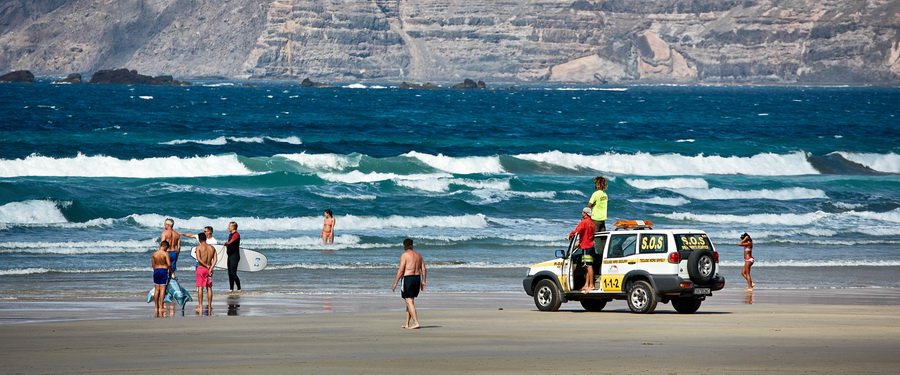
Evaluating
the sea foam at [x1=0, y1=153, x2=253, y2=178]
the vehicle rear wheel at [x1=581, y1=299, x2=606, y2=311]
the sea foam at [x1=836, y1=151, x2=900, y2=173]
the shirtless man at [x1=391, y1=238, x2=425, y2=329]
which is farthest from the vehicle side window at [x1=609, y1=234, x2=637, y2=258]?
the sea foam at [x1=836, y1=151, x2=900, y2=173]

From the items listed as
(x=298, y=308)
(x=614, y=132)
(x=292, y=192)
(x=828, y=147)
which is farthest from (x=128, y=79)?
(x=298, y=308)

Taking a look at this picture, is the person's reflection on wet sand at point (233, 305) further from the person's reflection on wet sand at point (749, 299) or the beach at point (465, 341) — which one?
the person's reflection on wet sand at point (749, 299)

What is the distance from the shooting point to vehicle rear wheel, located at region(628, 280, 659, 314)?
1614 cm

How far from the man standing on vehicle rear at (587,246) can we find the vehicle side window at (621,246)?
313mm

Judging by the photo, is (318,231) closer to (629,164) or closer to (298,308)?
(298,308)

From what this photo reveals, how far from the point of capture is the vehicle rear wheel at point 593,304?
17.3 meters

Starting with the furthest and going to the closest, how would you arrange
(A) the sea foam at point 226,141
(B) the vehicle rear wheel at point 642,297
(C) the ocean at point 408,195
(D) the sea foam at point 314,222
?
(A) the sea foam at point 226,141
(D) the sea foam at point 314,222
(C) the ocean at point 408,195
(B) the vehicle rear wheel at point 642,297

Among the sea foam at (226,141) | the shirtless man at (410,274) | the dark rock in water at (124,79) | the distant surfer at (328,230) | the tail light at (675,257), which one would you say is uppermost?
the dark rock in water at (124,79)

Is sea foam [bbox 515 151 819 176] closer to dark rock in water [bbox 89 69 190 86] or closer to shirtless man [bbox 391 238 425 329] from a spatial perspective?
shirtless man [bbox 391 238 425 329]

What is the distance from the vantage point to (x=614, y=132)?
2911 inches

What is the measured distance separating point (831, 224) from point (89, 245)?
75.3 ft

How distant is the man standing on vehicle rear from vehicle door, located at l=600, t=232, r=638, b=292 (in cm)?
19

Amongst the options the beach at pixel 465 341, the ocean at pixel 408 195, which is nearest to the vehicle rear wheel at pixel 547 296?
the beach at pixel 465 341

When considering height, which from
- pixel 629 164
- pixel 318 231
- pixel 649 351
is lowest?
pixel 649 351
